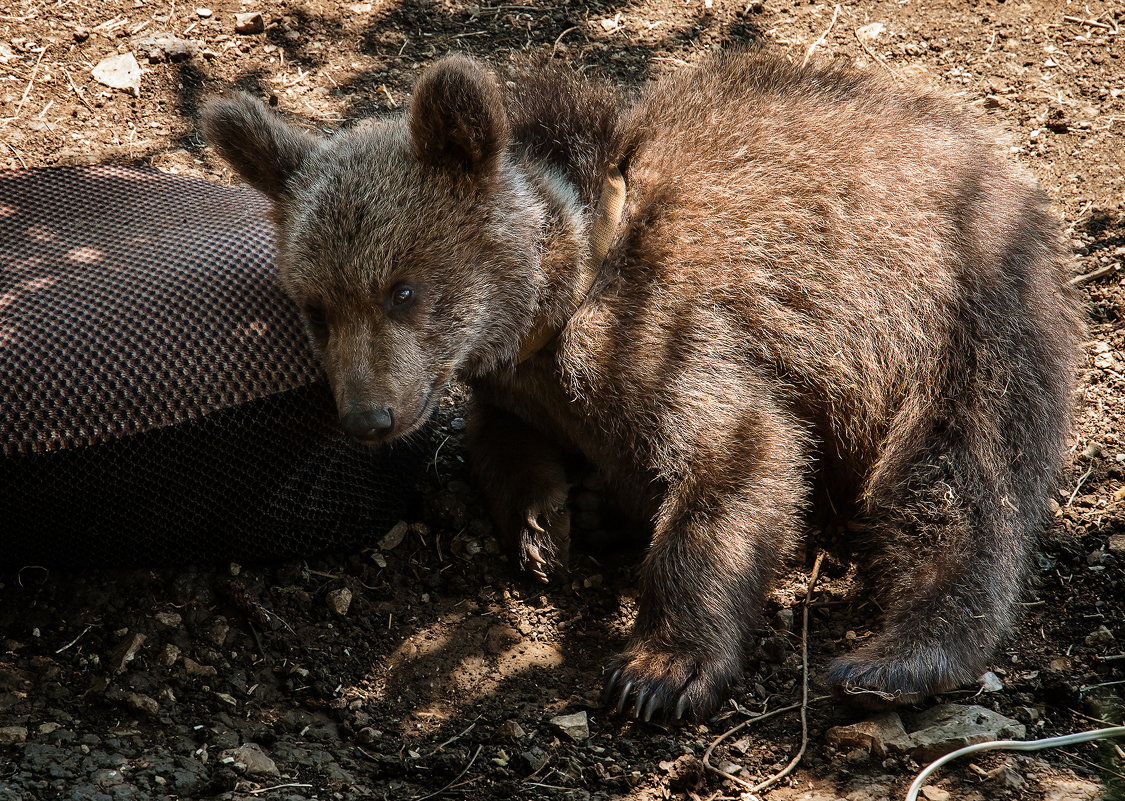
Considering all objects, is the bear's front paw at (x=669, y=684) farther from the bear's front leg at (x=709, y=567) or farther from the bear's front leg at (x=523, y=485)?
the bear's front leg at (x=523, y=485)

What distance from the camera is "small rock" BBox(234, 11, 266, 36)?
6.09 m

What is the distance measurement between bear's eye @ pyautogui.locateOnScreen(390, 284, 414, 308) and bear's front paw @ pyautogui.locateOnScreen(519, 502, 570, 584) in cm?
117

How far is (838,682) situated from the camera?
11.3 ft

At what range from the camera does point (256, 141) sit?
3.70m

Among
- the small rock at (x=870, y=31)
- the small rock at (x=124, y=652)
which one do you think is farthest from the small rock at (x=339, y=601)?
the small rock at (x=870, y=31)

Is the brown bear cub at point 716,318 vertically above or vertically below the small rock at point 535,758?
above

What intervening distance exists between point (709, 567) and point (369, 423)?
140 cm

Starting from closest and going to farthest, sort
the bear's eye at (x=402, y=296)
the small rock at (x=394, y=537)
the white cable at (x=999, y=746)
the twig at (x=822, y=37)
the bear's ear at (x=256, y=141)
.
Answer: the white cable at (x=999, y=746), the bear's eye at (x=402, y=296), the bear's ear at (x=256, y=141), the small rock at (x=394, y=537), the twig at (x=822, y=37)

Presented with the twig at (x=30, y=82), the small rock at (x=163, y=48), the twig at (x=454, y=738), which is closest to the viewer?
the twig at (x=454, y=738)

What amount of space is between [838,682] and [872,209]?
190 cm

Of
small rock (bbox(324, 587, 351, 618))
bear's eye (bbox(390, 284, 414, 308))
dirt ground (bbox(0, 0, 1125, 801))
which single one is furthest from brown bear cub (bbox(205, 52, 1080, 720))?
small rock (bbox(324, 587, 351, 618))

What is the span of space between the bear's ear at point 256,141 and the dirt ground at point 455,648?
1591 mm

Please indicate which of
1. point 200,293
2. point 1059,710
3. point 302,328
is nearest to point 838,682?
point 1059,710

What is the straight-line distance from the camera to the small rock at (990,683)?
3.54 meters
